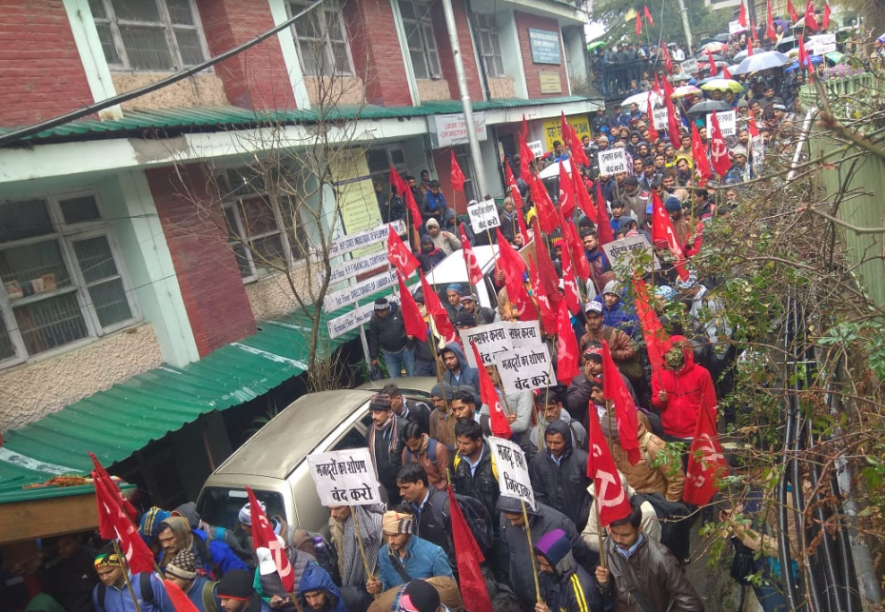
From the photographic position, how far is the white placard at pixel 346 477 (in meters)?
4.83

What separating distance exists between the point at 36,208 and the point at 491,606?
6663 millimetres

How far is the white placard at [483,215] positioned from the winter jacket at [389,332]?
6.70 ft

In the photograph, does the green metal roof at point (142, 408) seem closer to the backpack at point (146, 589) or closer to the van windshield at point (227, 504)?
the backpack at point (146, 589)

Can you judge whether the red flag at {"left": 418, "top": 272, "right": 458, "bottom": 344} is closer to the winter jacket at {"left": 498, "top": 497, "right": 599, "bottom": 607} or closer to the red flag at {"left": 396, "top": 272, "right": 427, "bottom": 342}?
the red flag at {"left": 396, "top": 272, "right": 427, "bottom": 342}

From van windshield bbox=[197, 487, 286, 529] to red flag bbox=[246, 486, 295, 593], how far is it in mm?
975

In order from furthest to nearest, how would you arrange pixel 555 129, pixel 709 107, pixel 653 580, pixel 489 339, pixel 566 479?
1. pixel 555 129
2. pixel 709 107
3. pixel 489 339
4. pixel 566 479
5. pixel 653 580

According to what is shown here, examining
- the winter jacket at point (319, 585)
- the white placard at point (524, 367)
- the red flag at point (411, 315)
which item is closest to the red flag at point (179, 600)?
the winter jacket at point (319, 585)

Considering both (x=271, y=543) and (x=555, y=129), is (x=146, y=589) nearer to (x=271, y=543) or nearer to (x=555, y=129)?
(x=271, y=543)

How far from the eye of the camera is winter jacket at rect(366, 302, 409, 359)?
9.08 m

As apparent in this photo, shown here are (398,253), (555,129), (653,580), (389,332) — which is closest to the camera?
(653,580)

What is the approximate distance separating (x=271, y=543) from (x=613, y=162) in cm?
919

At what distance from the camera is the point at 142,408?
7.67 m

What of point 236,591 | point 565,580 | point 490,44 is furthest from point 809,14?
point 236,591

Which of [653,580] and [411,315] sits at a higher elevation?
[411,315]
